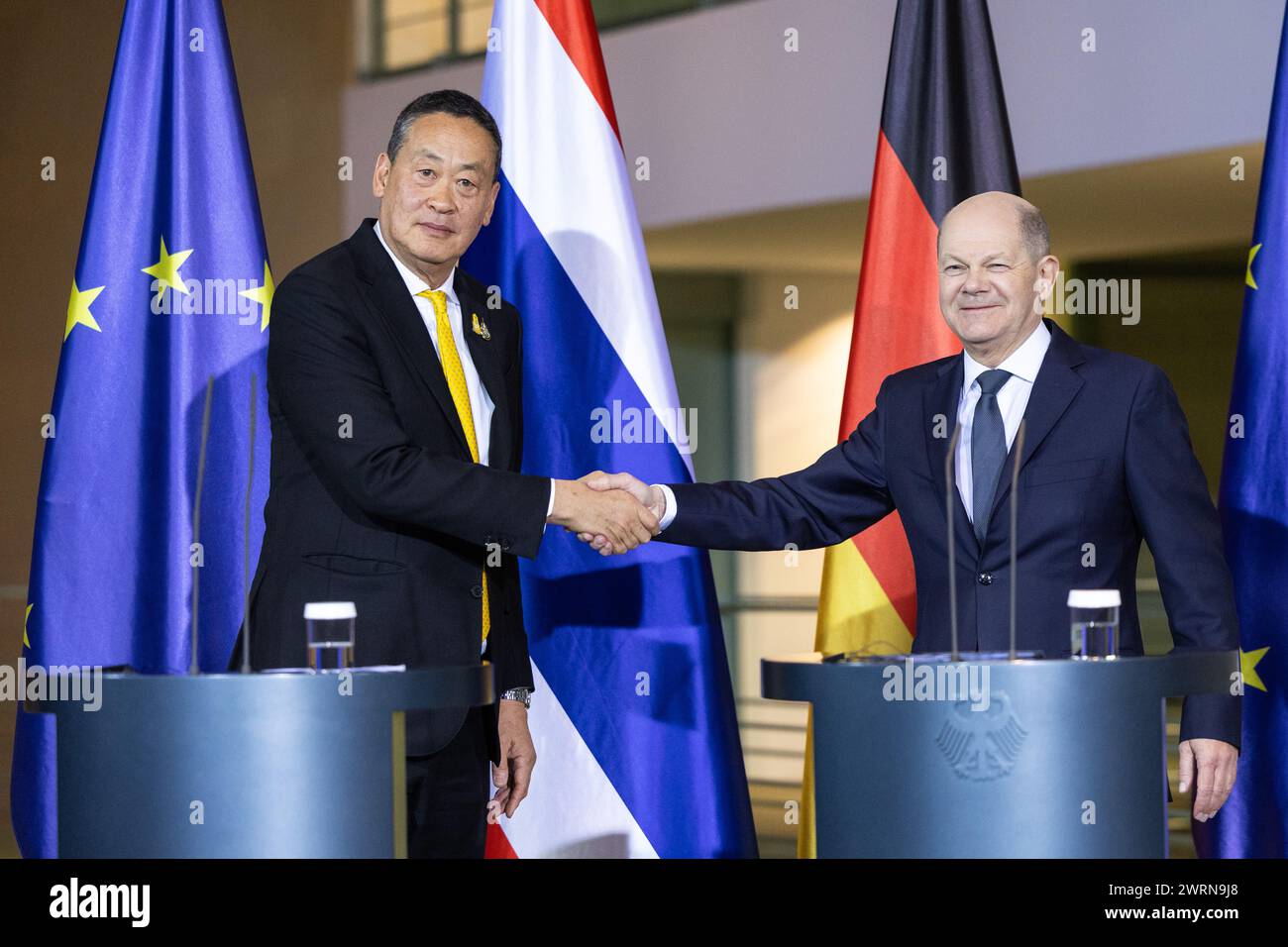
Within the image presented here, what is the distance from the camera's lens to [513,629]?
3199mm

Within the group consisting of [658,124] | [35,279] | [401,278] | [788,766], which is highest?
[658,124]

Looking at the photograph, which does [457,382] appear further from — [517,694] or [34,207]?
[34,207]

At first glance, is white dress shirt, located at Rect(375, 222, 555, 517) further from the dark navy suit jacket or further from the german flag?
the german flag

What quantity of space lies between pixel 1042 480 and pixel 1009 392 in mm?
215

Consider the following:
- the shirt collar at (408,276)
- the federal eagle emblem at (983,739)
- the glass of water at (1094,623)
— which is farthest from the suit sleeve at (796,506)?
the federal eagle emblem at (983,739)

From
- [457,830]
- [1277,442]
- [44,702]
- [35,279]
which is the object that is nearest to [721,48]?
[35,279]

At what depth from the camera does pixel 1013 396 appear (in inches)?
119

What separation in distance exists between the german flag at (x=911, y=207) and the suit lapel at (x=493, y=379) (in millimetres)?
977

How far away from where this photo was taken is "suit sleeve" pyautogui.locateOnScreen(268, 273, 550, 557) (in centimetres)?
286

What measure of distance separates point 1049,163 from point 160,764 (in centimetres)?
426

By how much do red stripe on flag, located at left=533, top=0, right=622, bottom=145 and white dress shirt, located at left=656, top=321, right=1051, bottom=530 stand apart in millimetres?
1258

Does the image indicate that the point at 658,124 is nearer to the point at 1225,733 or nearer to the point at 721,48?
the point at 721,48
